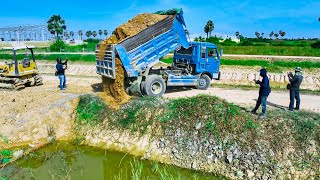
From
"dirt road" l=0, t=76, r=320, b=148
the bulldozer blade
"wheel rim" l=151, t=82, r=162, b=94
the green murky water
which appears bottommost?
the green murky water

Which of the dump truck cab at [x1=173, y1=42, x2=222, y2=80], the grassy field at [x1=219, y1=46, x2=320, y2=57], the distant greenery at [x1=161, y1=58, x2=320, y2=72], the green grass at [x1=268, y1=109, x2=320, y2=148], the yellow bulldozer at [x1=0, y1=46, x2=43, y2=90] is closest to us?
the green grass at [x1=268, y1=109, x2=320, y2=148]

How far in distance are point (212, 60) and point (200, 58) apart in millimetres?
842

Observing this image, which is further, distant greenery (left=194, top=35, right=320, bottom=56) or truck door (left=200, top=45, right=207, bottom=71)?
distant greenery (left=194, top=35, right=320, bottom=56)

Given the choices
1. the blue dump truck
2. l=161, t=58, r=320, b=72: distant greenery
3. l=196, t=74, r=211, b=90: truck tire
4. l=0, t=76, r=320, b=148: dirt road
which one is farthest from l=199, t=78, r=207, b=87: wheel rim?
l=161, t=58, r=320, b=72: distant greenery

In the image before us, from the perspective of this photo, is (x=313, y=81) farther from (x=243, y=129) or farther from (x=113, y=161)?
(x=113, y=161)

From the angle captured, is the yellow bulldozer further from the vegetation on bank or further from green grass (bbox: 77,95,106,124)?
the vegetation on bank

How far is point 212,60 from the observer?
49.8 ft

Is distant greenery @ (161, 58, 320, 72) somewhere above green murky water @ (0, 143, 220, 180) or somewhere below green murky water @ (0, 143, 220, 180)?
above

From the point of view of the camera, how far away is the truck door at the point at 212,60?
49.3 feet

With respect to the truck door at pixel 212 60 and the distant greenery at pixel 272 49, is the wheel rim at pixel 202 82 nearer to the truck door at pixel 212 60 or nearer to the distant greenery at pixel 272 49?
the truck door at pixel 212 60

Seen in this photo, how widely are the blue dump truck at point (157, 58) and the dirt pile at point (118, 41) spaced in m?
0.23

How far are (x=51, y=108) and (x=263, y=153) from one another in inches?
345

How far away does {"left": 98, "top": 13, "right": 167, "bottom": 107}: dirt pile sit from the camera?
1259 cm

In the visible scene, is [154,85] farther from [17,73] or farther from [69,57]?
[69,57]
